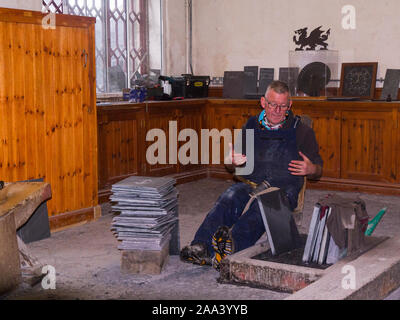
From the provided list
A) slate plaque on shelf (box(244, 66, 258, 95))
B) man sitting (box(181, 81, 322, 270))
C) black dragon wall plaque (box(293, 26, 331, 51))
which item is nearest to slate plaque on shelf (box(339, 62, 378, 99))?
black dragon wall plaque (box(293, 26, 331, 51))

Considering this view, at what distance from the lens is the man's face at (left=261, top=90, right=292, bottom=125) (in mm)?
4176

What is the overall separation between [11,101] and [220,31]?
156 inches

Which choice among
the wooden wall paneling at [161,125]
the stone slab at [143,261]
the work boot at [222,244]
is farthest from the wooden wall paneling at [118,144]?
the work boot at [222,244]

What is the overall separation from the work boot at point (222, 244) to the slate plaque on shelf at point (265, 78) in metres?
3.86

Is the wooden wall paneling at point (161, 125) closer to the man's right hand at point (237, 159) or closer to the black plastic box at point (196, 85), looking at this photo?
the black plastic box at point (196, 85)

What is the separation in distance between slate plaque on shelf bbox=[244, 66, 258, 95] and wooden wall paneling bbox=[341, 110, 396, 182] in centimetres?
144

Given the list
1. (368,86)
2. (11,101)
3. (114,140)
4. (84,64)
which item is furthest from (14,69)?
(368,86)

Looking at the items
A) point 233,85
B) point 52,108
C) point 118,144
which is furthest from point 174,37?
→ point 52,108

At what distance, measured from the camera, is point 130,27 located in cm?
756

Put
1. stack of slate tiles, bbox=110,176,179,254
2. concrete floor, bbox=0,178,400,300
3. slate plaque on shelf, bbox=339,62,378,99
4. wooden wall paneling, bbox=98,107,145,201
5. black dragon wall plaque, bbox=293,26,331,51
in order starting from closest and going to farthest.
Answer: concrete floor, bbox=0,178,400,300, stack of slate tiles, bbox=110,176,179,254, wooden wall paneling, bbox=98,107,145,201, slate plaque on shelf, bbox=339,62,378,99, black dragon wall plaque, bbox=293,26,331,51

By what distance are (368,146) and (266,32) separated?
205 cm

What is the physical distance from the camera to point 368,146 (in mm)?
6559

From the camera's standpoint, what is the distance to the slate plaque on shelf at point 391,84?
21.7 ft

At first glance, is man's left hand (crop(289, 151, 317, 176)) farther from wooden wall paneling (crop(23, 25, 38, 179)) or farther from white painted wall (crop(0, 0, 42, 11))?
white painted wall (crop(0, 0, 42, 11))
